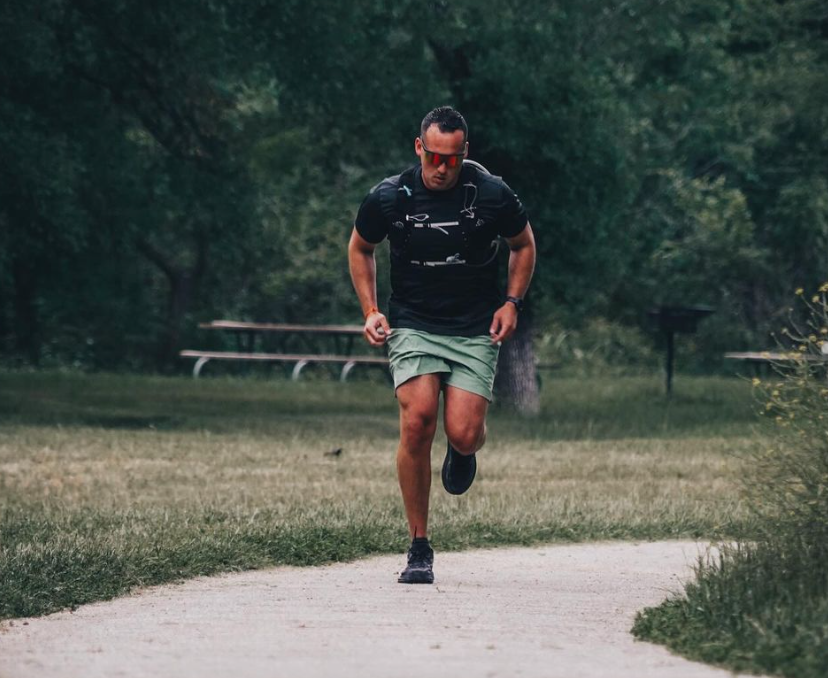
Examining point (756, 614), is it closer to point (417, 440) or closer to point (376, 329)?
point (417, 440)

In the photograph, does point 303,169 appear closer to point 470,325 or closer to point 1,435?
point 1,435

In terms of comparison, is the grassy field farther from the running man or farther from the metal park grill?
the running man

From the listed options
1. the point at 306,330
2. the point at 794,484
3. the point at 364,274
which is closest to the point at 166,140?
the point at 306,330

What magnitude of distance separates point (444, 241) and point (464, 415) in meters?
0.84

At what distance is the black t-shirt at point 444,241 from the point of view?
7.50m

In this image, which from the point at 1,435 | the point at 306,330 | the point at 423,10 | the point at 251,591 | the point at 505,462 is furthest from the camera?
the point at 306,330

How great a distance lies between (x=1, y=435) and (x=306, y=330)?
Answer: 1052 centimetres

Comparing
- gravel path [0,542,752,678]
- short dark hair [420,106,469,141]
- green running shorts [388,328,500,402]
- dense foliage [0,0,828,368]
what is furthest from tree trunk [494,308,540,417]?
short dark hair [420,106,469,141]

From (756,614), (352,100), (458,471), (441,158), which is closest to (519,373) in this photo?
(352,100)

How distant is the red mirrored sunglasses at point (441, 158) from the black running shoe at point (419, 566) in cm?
178

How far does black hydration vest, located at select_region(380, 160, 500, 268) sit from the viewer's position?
7500 millimetres

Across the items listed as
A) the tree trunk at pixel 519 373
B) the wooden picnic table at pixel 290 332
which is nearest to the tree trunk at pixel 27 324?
the wooden picnic table at pixel 290 332

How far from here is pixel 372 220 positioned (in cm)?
764

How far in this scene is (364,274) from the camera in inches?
309
